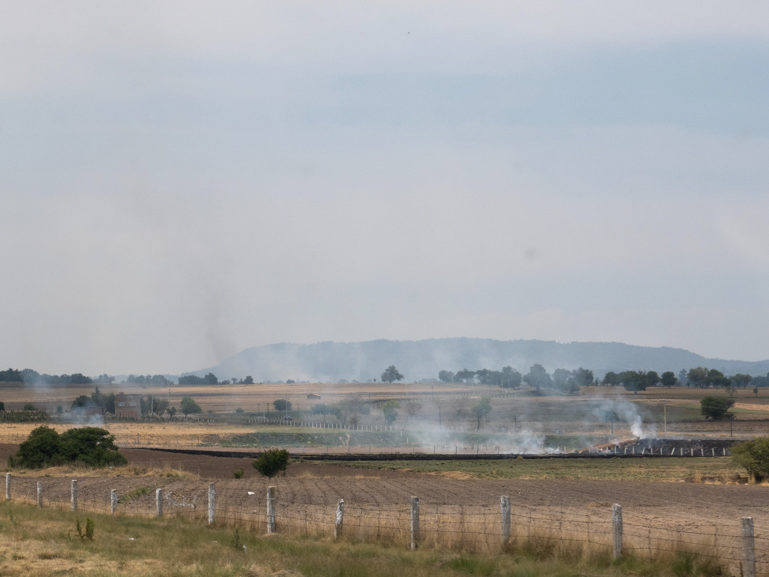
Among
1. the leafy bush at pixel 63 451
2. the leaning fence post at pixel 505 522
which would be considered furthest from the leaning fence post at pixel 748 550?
the leafy bush at pixel 63 451

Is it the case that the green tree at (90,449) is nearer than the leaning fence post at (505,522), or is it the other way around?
the leaning fence post at (505,522)

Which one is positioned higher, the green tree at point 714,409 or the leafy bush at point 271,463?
the leafy bush at point 271,463

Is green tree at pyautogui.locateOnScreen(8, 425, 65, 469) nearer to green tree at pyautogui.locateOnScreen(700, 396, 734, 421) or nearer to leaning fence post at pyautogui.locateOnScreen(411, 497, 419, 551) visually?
leaning fence post at pyautogui.locateOnScreen(411, 497, 419, 551)

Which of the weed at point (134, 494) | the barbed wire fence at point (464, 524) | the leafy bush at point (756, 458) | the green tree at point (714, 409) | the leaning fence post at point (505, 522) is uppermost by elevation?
the leaning fence post at point (505, 522)

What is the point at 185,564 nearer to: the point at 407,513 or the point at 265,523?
the point at 265,523

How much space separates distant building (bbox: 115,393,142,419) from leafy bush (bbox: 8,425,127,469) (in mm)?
116523

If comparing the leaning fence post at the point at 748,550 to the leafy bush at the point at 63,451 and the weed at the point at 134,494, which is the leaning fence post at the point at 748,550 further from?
the leafy bush at the point at 63,451

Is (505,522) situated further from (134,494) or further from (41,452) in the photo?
(41,452)

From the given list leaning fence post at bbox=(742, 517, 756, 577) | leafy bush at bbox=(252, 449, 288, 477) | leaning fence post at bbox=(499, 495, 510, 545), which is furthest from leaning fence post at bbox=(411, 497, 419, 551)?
leafy bush at bbox=(252, 449, 288, 477)

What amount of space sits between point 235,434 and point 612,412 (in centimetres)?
7952

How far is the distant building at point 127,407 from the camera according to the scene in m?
186

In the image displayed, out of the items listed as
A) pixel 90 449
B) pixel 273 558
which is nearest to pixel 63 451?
pixel 90 449

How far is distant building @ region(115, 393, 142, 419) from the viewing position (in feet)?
609

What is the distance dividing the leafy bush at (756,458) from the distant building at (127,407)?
13778cm
